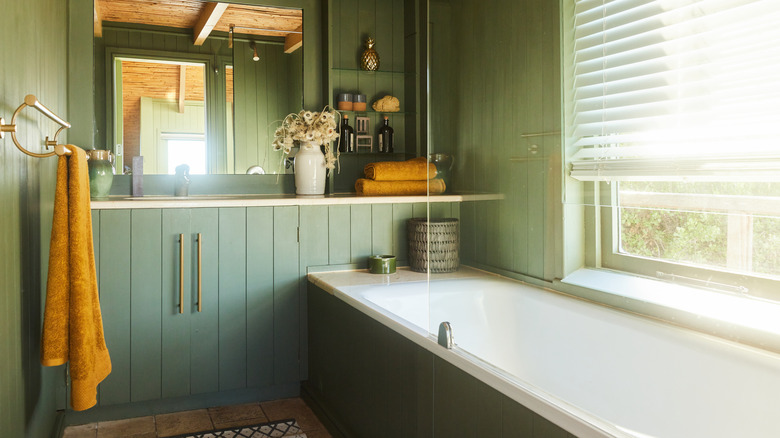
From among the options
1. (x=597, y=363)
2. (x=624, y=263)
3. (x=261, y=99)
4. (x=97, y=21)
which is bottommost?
(x=597, y=363)

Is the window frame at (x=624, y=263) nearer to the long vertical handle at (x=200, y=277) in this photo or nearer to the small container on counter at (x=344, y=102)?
the long vertical handle at (x=200, y=277)

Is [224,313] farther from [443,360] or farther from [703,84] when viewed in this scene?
[703,84]

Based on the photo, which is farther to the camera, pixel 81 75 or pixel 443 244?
pixel 81 75

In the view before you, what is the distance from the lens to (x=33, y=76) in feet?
6.41

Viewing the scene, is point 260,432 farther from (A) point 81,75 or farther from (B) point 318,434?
(A) point 81,75

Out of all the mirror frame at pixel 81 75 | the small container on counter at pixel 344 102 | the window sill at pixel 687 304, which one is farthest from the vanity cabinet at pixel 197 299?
the window sill at pixel 687 304

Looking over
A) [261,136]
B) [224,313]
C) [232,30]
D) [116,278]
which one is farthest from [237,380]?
[232,30]

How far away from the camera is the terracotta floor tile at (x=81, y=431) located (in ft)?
8.15

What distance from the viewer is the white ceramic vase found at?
3189 millimetres

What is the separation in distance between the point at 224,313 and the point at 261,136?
3.17 feet

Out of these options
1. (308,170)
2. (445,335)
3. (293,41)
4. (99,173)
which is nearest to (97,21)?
(99,173)

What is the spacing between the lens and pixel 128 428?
2578 millimetres

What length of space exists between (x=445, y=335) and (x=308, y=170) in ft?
5.64

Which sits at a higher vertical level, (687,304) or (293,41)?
(293,41)
